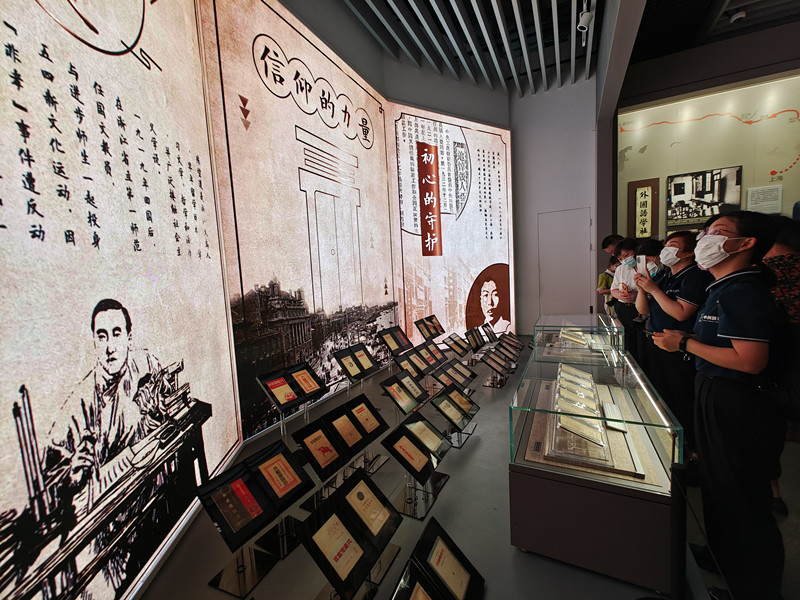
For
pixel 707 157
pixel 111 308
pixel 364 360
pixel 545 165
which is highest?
pixel 545 165

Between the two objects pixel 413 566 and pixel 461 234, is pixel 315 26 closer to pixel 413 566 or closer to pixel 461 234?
pixel 461 234

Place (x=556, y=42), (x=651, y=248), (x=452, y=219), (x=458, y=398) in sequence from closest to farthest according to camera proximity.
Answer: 1. (x=458, y=398)
2. (x=651, y=248)
3. (x=556, y=42)
4. (x=452, y=219)

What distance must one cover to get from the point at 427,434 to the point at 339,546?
916 millimetres

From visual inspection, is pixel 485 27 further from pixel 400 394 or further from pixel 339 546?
pixel 339 546

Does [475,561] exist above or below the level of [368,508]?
below

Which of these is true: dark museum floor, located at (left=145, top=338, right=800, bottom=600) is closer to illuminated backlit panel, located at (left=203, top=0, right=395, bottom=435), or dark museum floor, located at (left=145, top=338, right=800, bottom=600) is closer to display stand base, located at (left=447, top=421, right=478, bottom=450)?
display stand base, located at (left=447, top=421, right=478, bottom=450)

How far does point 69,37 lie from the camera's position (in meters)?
1.21

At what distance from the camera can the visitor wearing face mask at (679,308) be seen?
198cm

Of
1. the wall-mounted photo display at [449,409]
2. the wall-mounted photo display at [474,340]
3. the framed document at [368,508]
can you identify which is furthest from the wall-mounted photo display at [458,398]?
the wall-mounted photo display at [474,340]

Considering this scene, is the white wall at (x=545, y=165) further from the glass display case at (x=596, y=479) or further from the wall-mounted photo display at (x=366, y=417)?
the wall-mounted photo display at (x=366, y=417)

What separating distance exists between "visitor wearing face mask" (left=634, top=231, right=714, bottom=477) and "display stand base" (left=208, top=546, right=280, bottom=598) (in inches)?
91.6

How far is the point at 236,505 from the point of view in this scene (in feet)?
4.05

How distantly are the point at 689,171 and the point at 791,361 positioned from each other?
5.32 meters

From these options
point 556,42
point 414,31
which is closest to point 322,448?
point 414,31
